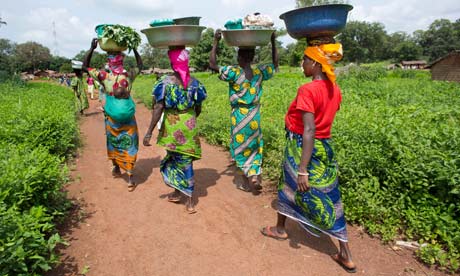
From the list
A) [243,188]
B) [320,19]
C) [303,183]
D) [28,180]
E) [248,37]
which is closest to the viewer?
[320,19]

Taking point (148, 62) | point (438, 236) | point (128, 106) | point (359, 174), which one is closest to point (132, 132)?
point (128, 106)

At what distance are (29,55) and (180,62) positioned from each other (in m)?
74.5

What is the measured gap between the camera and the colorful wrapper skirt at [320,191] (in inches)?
109

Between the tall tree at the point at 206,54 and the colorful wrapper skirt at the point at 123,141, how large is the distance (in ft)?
115

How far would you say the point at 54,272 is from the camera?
9.20ft

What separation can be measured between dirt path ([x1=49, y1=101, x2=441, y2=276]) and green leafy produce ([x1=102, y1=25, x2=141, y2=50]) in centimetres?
195

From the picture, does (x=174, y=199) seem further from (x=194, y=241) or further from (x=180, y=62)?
(x=180, y=62)

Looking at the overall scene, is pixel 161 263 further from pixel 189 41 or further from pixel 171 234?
pixel 189 41

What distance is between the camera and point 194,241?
3.37 meters

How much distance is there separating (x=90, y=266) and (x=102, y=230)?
673mm

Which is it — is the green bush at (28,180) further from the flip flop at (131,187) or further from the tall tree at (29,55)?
the tall tree at (29,55)

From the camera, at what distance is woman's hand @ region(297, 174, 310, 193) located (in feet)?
8.82

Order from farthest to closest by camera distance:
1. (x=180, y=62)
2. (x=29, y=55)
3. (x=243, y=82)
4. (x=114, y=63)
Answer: (x=29, y=55) → (x=114, y=63) → (x=243, y=82) → (x=180, y=62)

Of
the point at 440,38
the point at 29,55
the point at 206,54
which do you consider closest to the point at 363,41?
the point at 440,38
